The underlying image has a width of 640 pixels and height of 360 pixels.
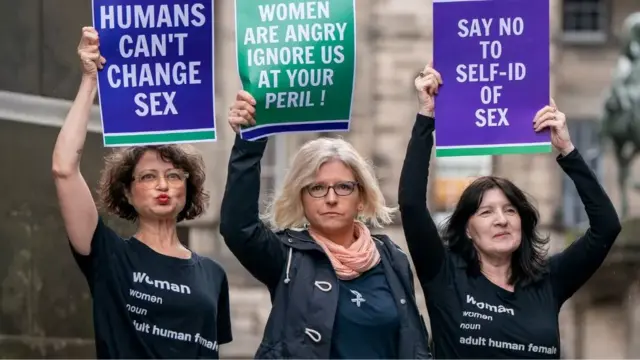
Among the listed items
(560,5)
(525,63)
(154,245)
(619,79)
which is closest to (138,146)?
(154,245)

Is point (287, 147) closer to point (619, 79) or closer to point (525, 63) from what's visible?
point (619, 79)

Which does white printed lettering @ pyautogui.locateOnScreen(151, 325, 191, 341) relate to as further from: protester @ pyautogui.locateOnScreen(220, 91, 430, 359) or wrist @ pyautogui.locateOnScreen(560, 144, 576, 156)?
wrist @ pyautogui.locateOnScreen(560, 144, 576, 156)

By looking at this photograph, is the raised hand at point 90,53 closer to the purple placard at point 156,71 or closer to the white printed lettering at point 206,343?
the purple placard at point 156,71

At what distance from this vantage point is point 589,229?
7.84m

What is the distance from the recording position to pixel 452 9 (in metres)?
7.99

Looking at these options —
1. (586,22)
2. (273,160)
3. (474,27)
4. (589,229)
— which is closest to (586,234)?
(589,229)

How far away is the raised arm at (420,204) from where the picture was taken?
760 cm

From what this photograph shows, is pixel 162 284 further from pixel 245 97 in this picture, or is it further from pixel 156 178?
pixel 245 97

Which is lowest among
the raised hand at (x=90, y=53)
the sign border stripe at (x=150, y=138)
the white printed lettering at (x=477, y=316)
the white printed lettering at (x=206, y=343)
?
the white printed lettering at (x=206, y=343)

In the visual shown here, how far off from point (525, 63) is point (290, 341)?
4.66ft

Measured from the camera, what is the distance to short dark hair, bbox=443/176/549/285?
7.79m

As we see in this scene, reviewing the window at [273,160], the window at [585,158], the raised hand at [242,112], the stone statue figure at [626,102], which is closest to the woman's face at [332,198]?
the raised hand at [242,112]

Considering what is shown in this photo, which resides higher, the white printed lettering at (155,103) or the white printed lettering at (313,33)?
the white printed lettering at (313,33)

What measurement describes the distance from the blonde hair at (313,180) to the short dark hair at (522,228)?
1.03 feet
